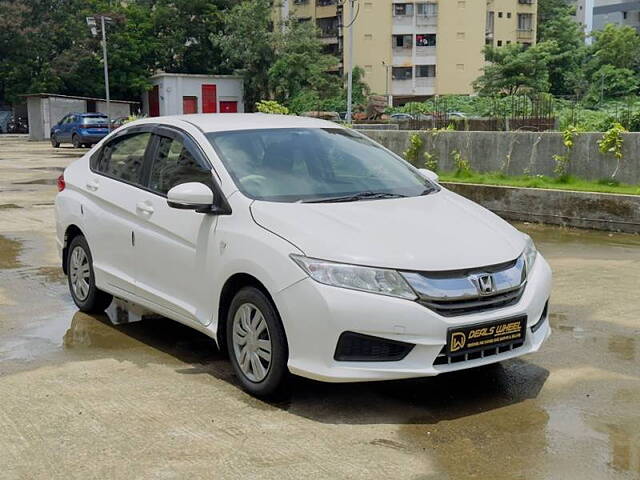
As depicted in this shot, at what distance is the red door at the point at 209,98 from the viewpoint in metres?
58.5

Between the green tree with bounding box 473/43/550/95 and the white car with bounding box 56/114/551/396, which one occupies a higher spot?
the green tree with bounding box 473/43/550/95

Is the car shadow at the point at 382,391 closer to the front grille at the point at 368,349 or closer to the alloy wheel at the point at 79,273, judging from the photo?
the front grille at the point at 368,349

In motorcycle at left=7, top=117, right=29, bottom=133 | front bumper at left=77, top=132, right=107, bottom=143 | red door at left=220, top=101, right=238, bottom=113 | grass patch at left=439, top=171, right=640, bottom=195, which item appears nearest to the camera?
grass patch at left=439, top=171, right=640, bottom=195

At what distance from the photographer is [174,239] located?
17.4 ft

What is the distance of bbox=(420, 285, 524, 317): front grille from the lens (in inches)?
165

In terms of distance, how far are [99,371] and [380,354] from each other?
2.02 meters

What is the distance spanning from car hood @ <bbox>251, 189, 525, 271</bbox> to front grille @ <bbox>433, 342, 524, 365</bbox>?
0.45 meters

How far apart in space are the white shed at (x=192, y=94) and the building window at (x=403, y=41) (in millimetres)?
15784

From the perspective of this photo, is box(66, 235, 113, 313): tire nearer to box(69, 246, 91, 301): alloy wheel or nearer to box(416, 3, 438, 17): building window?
box(69, 246, 91, 301): alloy wheel

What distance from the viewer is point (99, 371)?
5.25 meters

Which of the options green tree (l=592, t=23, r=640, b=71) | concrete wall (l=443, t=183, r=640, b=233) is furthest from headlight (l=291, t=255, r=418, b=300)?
green tree (l=592, t=23, r=640, b=71)

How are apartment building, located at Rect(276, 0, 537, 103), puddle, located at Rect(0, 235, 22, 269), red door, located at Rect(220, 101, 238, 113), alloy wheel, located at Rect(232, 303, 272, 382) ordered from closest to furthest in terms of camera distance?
1. alloy wheel, located at Rect(232, 303, 272, 382)
2. puddle, located at Rect(0, 235, 22, 269)
3. red door, located at Rect(220, 101, 238, 113)
4. apartment building, located at Rect(276, 0, 537, 103)

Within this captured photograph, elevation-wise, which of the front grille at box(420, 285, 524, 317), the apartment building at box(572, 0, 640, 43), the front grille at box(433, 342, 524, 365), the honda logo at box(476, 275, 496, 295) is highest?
the apartment building at box(572, 0, 640, 43)

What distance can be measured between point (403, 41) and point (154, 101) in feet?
71.6
